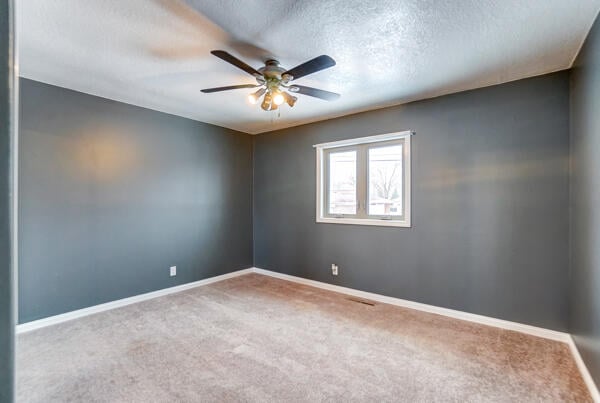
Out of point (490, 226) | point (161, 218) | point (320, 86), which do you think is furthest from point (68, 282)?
point (490, 226)

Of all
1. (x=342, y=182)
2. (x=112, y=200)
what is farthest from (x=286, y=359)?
(x=112, y=200)

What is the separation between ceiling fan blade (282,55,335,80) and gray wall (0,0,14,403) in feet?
5.69

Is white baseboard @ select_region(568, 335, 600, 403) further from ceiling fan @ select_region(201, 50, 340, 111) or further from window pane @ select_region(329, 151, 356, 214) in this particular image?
ceiling fan @ select_region(201, 50, 340, 111)

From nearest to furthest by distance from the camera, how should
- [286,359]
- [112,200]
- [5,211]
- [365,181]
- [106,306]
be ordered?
[5,211], [286,359], [106,306], [112,200], [365,181]

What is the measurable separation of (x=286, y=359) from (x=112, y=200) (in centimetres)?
270

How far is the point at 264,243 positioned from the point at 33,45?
361cm

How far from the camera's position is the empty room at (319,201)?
6.50 ft

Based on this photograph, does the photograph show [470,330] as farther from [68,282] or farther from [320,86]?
[68,282]

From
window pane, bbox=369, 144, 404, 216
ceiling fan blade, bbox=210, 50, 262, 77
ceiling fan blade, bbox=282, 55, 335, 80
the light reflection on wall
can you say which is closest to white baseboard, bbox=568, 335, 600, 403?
window pane, bbox=369, 144, 404, 216

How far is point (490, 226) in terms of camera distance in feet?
9.72

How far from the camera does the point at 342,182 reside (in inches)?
164

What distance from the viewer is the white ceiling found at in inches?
72.7

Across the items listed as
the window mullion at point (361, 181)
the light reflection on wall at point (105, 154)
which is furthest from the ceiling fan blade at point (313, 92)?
the light reflection on wall at point (105, 154)

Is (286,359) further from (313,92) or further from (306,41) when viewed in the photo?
(306,41)
